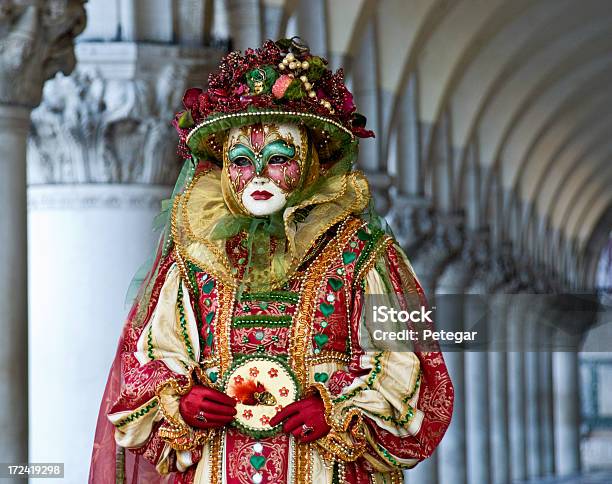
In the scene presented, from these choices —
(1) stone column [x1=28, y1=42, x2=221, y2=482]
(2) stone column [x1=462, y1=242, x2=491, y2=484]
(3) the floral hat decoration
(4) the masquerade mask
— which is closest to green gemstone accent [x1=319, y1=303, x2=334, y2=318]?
(4) the masquerade mask

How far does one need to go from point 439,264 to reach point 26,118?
14750 millimetres

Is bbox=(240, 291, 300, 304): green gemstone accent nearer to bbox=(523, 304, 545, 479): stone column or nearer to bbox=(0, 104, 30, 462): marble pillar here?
bbox=(0, 104, 30, 462): marble pillar

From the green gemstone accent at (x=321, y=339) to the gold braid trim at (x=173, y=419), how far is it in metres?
0.44

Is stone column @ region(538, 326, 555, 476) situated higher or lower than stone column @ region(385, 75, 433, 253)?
lower

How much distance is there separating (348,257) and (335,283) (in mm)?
108

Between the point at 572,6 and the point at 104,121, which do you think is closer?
the point at 104,121

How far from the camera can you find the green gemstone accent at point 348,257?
5.49 m

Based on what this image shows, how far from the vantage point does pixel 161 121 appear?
1067 cm

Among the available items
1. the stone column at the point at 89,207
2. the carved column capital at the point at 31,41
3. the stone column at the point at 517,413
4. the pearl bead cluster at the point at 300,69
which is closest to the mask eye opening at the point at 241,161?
the pearl bead cluster at the point at 300,69

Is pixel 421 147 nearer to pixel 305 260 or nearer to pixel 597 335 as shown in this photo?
pixel 597 335

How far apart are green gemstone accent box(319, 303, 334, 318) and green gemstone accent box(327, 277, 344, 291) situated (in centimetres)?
7

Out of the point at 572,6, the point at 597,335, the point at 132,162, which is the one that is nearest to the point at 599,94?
the point at 572,6

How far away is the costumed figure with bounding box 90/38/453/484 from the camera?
529cm

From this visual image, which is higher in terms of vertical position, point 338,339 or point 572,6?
point 572,6
